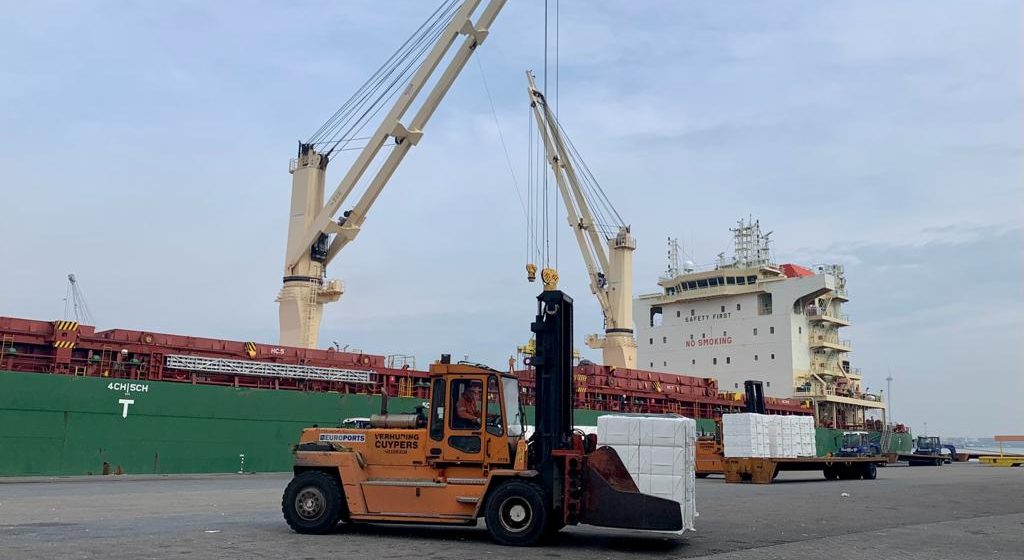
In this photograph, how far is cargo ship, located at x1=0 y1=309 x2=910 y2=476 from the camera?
22.9 metres

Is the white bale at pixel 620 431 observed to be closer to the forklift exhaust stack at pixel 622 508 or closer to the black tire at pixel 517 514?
the forklift exhaust stack at pixel 622 508

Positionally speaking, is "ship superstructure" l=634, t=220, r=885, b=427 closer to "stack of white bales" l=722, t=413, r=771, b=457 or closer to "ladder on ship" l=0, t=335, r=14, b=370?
"stack of white bales" l=722, t=413, r=771, b=457

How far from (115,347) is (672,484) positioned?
20.8m

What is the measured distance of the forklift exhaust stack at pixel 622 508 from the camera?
10459 millimetres

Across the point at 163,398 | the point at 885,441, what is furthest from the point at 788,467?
the point at 885,441

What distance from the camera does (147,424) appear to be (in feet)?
81.6

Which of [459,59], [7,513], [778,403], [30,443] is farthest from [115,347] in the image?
[778,403]

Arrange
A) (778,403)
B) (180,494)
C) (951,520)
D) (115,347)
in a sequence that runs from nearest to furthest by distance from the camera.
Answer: (951,520) → (180,494) → (115,347) → (778,403)

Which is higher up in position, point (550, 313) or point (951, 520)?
point (550, 313)

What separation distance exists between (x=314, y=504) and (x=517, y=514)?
3050 mm

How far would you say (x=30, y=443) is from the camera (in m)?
22.5

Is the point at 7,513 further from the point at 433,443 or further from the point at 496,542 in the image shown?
the point at 496,542

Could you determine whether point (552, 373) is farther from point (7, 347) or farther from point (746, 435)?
point (7, 347)

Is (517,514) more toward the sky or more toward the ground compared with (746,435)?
more toward the ground
